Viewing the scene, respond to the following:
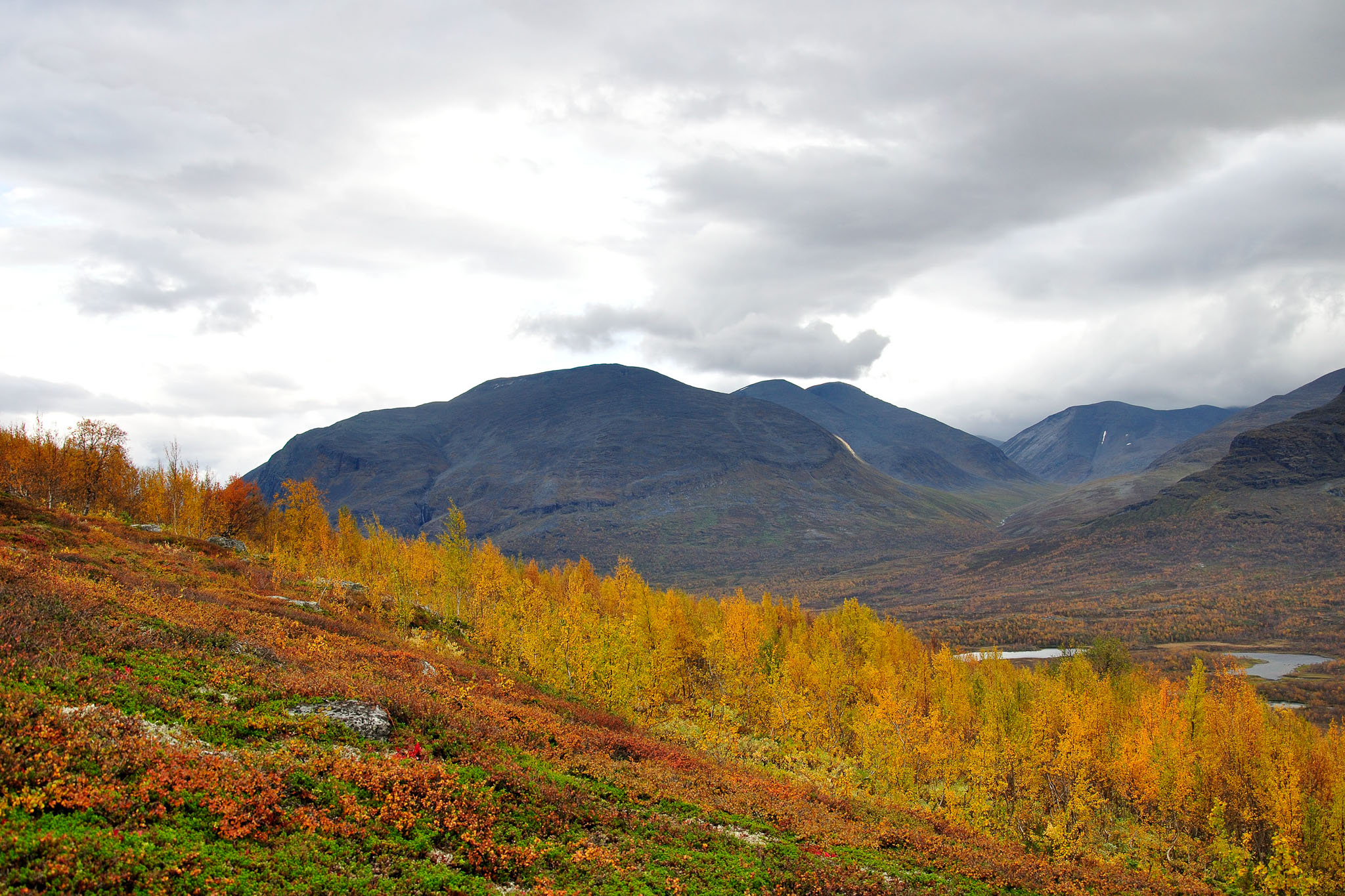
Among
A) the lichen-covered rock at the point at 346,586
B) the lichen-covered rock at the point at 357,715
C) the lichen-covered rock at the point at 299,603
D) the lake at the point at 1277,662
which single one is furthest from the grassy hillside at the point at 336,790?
the lake at the point at 1277,662

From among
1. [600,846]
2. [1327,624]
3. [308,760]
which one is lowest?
[1327,624]

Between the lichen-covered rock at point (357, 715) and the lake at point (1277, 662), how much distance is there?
16062 centimetres

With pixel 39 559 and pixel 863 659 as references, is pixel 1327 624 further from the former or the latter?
pixel 39 559

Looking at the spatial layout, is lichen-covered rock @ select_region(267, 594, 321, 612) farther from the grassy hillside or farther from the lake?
the lake

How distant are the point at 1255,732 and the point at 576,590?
6934 centimetres

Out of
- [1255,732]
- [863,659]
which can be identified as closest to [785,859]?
[1255,732]

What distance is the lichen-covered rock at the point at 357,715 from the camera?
2127 cm

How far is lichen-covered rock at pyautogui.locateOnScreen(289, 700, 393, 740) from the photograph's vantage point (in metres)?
21.3

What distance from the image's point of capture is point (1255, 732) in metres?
54.5

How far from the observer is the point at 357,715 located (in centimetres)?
2184

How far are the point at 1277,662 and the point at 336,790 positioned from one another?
609ft

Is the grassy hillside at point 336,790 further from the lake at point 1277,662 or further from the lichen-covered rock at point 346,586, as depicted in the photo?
the lake at point 1277,662

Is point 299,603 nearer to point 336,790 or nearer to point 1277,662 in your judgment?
point 336,790

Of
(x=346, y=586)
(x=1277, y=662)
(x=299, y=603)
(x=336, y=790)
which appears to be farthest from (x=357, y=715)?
(x=1277, y=662)
